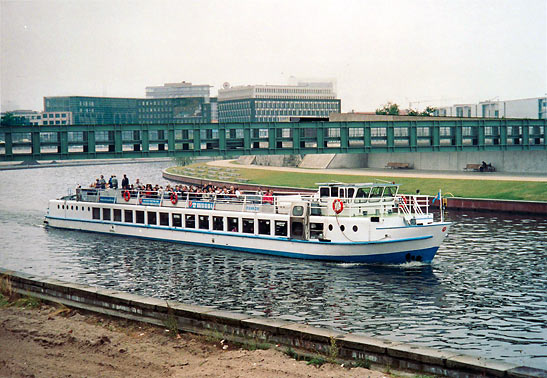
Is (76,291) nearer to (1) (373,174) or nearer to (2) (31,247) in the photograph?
(2) (31,247)

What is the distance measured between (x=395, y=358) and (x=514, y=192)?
64784mm

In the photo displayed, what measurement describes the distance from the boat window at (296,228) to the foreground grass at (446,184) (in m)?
Result: 16.3

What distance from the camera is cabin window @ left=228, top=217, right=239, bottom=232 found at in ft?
174

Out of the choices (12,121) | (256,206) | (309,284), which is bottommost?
(309,284)

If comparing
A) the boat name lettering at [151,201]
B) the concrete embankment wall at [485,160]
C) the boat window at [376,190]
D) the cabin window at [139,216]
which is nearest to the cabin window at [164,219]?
the boat name lettering at [151,201]

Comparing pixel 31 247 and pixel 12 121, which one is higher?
pixel 12 121

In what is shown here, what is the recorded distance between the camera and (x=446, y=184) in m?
89.7

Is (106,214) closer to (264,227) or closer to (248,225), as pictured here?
(248,225)

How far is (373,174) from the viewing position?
10519 cm

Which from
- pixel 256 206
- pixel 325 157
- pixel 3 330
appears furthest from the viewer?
pixel 325 157

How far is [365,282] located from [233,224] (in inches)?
638

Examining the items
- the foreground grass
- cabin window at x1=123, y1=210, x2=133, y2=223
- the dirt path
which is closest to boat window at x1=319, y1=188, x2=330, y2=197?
the foreground grass

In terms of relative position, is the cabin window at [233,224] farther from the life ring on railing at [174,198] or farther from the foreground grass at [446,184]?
the foreground grass at [446,184]

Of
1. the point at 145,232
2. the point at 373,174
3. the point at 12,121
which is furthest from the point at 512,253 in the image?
the point at 12,121
